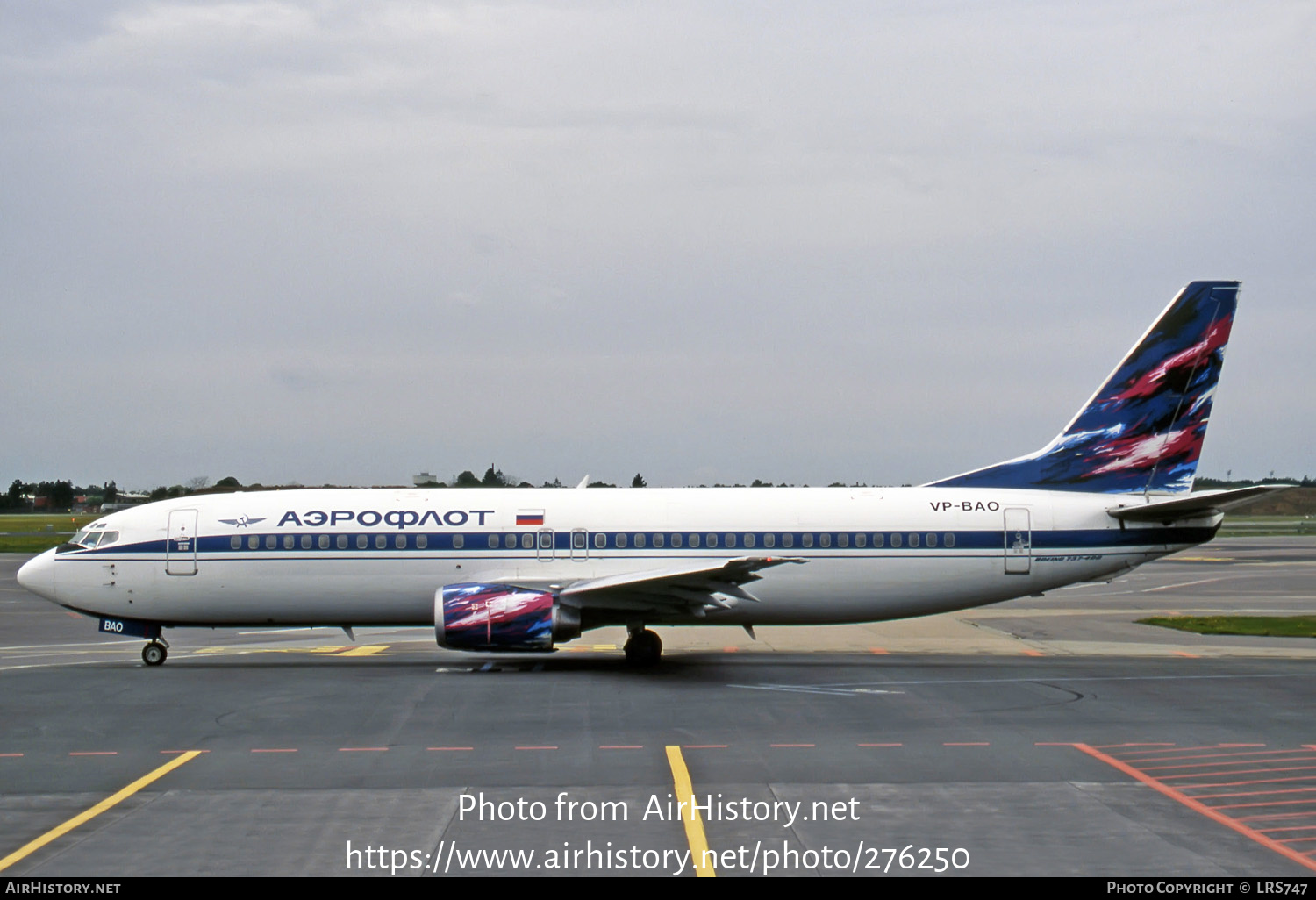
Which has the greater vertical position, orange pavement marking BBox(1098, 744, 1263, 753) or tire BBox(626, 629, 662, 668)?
tire BBox(626, 629, 662, 668)

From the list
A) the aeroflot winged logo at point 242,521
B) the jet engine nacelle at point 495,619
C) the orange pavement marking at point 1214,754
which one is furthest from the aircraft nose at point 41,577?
the orange pavement marking at point 1214,754

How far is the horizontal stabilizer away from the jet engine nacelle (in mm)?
12226

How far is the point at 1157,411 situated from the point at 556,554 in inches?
537

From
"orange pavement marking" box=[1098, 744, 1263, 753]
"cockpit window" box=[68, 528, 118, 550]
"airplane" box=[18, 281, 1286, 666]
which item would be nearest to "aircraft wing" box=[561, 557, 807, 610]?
"airplane" box=[18, 281, 1286, 666]

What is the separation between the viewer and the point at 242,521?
88.2ft

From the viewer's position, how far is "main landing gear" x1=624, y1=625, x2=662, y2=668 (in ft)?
86.7

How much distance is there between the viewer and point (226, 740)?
17734 mm

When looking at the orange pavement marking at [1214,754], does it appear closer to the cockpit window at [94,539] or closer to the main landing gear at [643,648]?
the main landing gear at [643,648]

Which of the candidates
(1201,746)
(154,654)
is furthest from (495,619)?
(1201,746)

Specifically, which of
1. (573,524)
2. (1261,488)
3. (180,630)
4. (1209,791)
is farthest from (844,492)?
(180,630)

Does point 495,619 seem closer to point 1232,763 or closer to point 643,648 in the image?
point 643,648

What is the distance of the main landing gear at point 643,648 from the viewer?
2642 cm

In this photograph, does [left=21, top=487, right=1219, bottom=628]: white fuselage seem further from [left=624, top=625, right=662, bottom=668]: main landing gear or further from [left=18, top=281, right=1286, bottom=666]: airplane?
[left=624, top=625, right=662, bottom=668]: main landing gear

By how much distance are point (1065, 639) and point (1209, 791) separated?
55.5 feet
